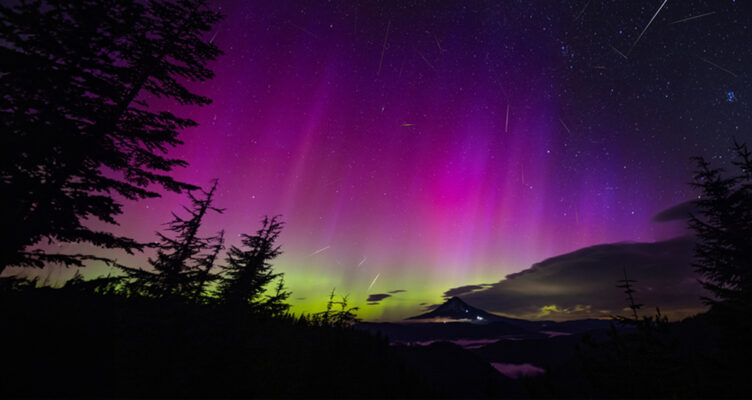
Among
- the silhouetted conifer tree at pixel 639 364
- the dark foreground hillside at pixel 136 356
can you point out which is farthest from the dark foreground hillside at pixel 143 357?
the silhouetted conifer tree at pixel 639 364

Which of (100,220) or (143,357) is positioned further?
(100,220)

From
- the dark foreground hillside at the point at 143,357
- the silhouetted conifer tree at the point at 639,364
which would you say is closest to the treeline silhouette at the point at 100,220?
the dark foreground hillside at the point at 143,357

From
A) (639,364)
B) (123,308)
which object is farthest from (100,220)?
(639,364)

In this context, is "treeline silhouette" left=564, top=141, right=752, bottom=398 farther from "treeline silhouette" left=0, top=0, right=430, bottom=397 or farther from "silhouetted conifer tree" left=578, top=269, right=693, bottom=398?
"treeline silhouette" left=0, top=0, right=430, bottom=397

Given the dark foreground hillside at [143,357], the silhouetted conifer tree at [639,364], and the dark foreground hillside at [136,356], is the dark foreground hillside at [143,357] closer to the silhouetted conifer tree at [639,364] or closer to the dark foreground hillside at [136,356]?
the dark foreground hillside at [136,356]

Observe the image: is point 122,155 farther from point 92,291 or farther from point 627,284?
point 627,284

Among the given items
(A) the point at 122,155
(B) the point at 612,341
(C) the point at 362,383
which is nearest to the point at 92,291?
(A) the point at 122,155

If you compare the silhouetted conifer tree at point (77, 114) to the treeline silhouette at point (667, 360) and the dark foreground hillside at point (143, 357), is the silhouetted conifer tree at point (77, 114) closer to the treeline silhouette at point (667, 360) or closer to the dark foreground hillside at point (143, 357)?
the dark foreground hillside at point (143, 357)

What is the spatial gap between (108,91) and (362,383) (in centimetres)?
1254

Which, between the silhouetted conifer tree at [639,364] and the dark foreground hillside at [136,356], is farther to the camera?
the silhouetted conifer tree at [639,364]

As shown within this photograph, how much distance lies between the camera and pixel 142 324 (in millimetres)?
6598

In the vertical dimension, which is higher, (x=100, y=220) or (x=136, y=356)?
(x=100, y=220)

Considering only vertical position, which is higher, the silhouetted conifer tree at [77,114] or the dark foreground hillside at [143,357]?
the silhouetted conifer tree at [77,114]

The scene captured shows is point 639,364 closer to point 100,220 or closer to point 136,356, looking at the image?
point 136,356
